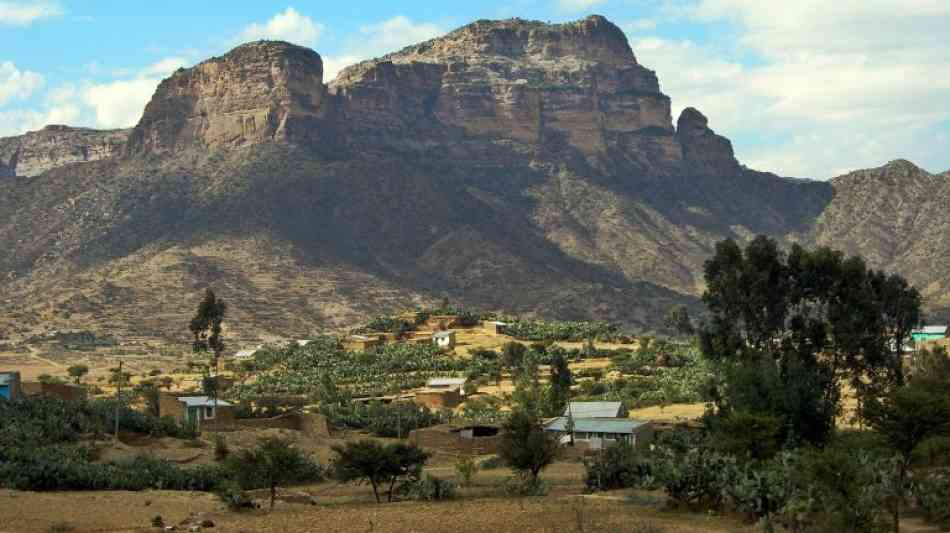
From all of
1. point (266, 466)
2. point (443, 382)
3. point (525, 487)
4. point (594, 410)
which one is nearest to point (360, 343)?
point (443, 382)

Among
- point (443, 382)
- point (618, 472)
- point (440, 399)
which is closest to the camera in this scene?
point (618, 472)

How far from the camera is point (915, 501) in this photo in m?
36.5

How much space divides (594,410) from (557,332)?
4159cm

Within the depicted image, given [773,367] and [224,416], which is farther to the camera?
[224,416]

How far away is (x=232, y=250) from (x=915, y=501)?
98.2 meters

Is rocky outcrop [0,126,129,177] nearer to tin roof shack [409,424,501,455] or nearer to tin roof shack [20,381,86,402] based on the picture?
tin roof shack [20,381,86,402]

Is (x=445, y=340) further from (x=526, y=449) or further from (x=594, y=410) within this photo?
(x=526, y=449)

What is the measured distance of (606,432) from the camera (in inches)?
2046

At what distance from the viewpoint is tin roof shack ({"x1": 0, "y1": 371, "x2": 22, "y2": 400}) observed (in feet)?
172

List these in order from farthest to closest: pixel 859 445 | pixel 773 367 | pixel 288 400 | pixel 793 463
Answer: pixel 288 400, pixel 773 367, pixel 859 445, pixel 793 463

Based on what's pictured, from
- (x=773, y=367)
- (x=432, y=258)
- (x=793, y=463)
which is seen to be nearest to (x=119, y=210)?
(x=432, y=258)

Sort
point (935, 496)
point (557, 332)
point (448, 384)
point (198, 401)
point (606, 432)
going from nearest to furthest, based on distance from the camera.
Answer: point (935, 496)
point (606, 432)
point (198, 401)
point (448, 384)
point (557, 332)

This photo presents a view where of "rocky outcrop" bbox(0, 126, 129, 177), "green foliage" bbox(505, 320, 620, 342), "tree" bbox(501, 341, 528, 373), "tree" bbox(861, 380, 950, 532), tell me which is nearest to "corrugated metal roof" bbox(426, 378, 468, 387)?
"tree" bbox(501, 341, 528, 373)

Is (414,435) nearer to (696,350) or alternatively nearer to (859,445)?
(859,445)
